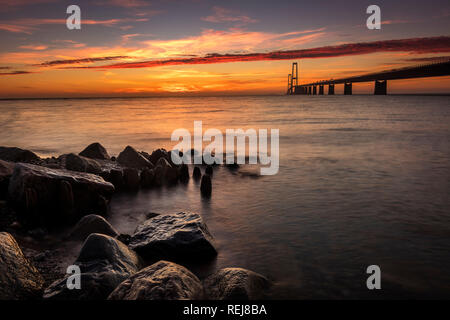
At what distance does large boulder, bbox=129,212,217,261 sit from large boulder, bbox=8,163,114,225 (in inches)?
83.7

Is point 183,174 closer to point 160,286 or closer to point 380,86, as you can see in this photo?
point 160,286

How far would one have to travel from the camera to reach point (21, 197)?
22.9 ft

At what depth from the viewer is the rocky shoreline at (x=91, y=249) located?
13.9ft

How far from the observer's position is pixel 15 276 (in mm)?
4270

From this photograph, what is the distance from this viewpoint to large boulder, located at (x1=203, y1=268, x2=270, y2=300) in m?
4.42

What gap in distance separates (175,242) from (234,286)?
1.86 m

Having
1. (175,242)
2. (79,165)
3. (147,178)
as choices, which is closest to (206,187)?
(147,178)

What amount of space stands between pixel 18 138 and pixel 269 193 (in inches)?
1016

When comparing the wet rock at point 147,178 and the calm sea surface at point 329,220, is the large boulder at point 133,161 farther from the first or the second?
the calm sea surface at point 329,220

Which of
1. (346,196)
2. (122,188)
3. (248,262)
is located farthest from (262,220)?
(122,188)

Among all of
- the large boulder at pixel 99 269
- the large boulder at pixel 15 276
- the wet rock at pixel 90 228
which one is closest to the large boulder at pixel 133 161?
the wet rock at pixel 90 228

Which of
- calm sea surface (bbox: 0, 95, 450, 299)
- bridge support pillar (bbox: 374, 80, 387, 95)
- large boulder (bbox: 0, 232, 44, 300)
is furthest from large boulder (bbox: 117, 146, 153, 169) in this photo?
bridge support pillar (bbox: 374, 80, 387, 95)

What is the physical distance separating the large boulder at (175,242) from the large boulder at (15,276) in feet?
5.80

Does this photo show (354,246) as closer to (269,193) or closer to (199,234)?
(199,234)
